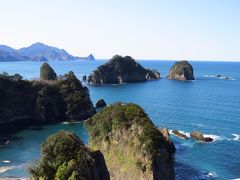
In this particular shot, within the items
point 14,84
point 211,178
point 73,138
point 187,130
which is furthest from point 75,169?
point 14,84

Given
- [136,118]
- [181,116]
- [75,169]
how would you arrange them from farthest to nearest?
[181,116] → [136,118] → [75,169]

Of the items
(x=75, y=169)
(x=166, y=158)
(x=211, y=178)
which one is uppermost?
(x=75, y=169)

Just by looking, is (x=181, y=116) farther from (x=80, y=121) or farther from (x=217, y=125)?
(x=80, y=121)

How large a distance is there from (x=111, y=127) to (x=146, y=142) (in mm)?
9431

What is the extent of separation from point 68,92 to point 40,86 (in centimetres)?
880

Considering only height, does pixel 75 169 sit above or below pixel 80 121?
above

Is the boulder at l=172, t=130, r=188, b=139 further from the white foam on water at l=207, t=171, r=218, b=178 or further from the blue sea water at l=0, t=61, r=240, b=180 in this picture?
the white foam on water at l=207, t=171, r=218, b=178

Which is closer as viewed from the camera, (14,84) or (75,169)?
(75,169)

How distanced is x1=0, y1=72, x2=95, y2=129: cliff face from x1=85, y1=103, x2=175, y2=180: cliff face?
165 ft

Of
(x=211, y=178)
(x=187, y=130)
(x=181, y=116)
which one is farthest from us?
(x=181, y=116)

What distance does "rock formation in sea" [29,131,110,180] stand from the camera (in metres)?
38.4

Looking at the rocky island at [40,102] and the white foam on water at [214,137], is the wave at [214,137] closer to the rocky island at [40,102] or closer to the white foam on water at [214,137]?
the white foam on water at [214,137]

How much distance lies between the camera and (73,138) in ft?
139

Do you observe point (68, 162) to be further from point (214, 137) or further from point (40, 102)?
point (40, 102)
